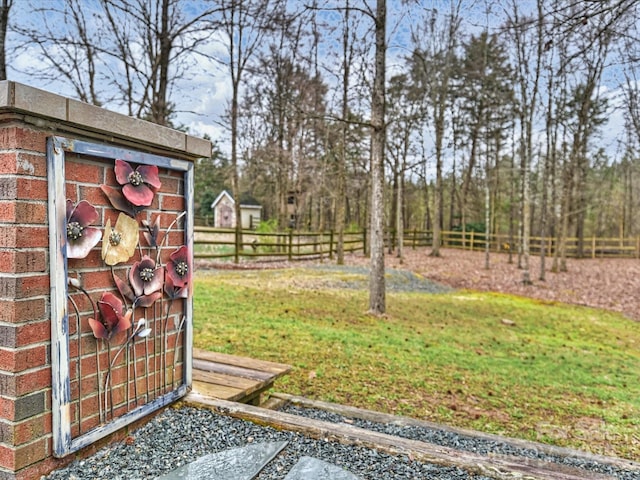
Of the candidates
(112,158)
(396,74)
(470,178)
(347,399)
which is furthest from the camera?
(470,178)

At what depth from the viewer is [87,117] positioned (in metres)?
1.54

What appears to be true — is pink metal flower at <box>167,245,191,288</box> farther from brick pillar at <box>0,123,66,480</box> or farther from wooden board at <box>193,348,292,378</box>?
wooden board at <box>193,348,292,378</box>

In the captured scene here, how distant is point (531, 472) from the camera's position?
1.61 m

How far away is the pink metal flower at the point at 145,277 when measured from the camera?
6.00 ft

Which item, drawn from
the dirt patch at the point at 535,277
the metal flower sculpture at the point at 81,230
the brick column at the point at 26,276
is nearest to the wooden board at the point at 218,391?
the brick column at the point at 26,276

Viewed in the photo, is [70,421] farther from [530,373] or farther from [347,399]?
[530,373]

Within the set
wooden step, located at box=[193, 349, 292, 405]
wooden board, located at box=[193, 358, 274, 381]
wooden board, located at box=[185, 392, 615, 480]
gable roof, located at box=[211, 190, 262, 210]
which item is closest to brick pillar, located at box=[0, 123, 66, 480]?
wooden board, located at box=[185, 392, 615, 480]

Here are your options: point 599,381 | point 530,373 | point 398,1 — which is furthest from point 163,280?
point 398,1

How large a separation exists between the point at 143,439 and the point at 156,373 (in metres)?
0.30

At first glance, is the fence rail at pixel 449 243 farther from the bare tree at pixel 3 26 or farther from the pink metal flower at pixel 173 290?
the pink metal flower at pixel 173 290

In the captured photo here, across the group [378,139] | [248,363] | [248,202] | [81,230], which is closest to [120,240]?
[81,230]

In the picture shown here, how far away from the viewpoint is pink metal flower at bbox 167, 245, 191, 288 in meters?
2.03

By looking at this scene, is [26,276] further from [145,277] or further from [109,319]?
[145,277]

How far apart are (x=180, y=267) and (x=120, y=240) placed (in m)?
0.37
